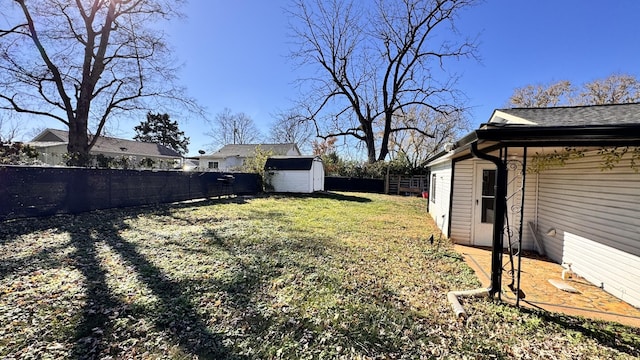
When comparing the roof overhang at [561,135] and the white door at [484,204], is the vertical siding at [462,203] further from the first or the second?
the roof overhang at [561,135]

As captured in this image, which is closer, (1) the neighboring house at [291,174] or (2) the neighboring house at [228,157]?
(1) the neighboring house at [291,174]

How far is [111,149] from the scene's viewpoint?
2384 centimetres

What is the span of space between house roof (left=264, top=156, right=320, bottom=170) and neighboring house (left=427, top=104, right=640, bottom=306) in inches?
473

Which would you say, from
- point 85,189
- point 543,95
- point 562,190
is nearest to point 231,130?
point 85,189

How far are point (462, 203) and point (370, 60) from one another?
64.0 feet

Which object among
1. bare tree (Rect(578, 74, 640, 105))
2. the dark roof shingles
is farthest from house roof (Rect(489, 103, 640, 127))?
bare tree (Rect(578, 74, 640, 105))

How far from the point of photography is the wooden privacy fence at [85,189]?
680 centimetres

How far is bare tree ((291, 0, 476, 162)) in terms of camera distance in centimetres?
1986

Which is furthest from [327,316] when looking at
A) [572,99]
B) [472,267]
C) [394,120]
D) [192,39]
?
[572,99]

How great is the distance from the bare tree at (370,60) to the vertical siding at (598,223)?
17657 millimetres

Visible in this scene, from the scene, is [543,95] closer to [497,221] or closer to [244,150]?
[497,221]

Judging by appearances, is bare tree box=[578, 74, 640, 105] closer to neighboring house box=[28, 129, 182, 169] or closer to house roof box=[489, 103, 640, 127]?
house roof box=[489, 103, 640, 127]

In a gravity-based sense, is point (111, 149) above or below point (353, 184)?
above

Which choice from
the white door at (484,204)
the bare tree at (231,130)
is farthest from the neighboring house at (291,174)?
the bare tree at (231,130)
